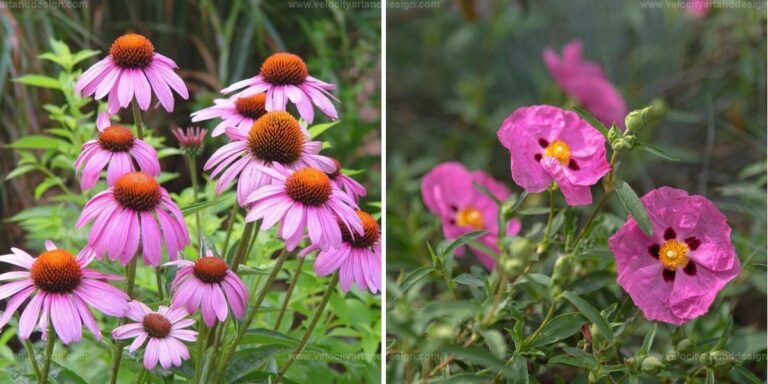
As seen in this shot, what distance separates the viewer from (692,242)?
2.56ft

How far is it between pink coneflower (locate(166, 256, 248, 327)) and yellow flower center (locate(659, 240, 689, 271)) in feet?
1.15

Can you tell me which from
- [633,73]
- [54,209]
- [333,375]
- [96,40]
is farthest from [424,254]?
[633,73]

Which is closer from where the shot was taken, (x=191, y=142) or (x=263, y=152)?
(x=263, y=152)

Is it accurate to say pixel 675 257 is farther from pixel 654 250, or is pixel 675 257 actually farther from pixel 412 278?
pixel 412 278

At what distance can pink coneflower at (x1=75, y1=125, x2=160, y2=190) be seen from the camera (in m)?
0.71

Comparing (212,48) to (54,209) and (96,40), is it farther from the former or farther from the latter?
(54,209)

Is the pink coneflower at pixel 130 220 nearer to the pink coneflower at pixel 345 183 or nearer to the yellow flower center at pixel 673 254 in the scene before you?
the pink coneflower at pixel 345 183

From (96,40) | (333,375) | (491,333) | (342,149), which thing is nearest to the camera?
(491,333)

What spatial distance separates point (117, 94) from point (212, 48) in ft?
2.78

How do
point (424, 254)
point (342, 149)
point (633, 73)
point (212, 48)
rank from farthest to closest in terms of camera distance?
point (633, 73)
point (212, 48)
point (342, 149)
point (424, 254)

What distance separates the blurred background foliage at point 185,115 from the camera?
0.96 metres

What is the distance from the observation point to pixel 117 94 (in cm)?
75

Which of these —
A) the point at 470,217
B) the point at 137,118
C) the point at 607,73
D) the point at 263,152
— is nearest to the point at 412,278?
the point at 263,152

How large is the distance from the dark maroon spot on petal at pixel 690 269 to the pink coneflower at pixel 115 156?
445 millimetres
